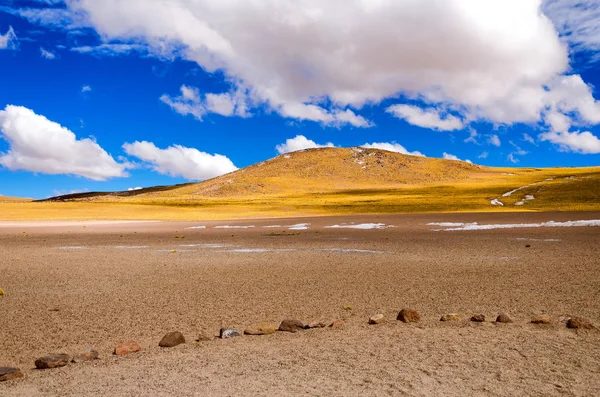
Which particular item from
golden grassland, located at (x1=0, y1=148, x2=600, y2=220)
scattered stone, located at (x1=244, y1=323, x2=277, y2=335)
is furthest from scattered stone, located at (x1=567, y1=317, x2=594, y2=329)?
golden grassland, located at (x1=0, y1=148, x2=600, y2=220)

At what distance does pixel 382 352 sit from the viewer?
7059 millimetres

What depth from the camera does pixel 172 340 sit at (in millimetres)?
7797

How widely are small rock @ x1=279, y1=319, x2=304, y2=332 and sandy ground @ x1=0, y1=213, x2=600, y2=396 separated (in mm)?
259

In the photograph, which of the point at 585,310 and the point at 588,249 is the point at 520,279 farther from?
the point at 588,249

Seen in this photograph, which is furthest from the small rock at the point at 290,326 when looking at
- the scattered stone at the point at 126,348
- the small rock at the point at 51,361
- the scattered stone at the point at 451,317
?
the small rock at the point at 51,361

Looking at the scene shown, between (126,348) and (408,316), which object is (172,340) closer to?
(126,348)

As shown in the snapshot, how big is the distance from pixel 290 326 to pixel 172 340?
2.12 meters

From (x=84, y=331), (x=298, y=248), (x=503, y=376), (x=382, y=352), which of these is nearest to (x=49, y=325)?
(x=84, y=331)

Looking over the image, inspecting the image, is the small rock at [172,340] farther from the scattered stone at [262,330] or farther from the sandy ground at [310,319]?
the scattered stone at [262,330]

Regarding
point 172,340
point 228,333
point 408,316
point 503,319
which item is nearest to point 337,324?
point 408,316

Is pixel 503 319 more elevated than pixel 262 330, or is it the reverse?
pixel 262 330

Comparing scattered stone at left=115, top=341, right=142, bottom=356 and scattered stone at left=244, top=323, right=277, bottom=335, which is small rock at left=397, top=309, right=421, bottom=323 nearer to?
A: scattered stone at left=244, top=323, right=277, bottom=335

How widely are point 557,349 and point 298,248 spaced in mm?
16430

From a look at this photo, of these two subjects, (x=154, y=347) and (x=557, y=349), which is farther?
(x=154, y=347)
